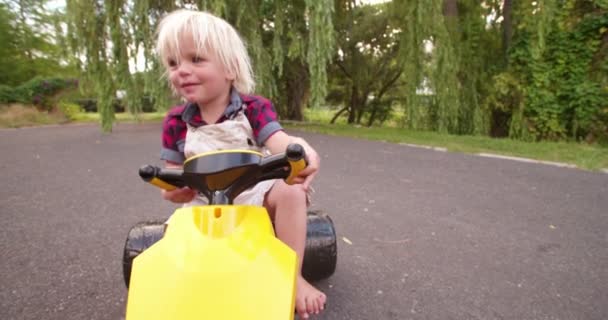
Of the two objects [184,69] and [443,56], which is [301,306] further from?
[443,56]

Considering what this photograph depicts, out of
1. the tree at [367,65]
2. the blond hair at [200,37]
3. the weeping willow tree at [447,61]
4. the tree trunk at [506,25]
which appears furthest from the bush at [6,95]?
the tree trunk at [506,25]

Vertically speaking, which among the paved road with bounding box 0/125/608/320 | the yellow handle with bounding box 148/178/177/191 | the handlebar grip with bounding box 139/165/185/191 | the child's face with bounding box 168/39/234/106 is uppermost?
the child's face with bounding box 168/39/234/106

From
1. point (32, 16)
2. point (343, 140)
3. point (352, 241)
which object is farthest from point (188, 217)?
point (32, 16)

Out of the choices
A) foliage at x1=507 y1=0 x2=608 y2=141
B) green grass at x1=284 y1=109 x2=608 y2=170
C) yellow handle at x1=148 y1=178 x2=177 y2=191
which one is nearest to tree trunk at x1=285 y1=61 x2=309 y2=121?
green grass at x1=284 y1=109 x2=608 y2=170

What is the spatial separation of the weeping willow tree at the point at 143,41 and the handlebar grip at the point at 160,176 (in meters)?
5.90

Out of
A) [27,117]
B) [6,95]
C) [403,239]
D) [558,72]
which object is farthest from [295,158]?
[6,95]

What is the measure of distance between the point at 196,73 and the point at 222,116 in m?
0.25

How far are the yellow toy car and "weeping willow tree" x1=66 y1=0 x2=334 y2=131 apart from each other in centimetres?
597

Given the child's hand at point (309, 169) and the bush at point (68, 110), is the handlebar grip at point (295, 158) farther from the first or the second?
the bush at point (68, 110)

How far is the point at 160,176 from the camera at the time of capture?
3.13 feet

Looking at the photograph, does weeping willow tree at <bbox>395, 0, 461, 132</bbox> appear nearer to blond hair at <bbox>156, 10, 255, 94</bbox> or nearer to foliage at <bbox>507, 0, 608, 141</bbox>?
foliage at <bbox>507, 0, 608, 141</bbox>

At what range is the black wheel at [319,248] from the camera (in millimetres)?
1663

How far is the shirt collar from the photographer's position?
146 cm

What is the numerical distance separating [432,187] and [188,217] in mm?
3363
